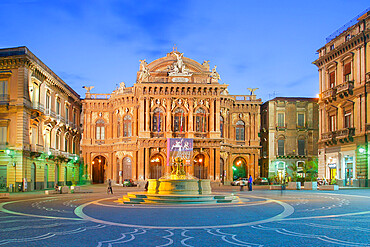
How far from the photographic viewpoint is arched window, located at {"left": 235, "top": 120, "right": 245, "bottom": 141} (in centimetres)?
6050

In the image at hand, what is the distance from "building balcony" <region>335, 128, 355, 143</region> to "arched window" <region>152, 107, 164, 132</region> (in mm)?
21706

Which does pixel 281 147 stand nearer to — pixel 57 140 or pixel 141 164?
pixel 141 164

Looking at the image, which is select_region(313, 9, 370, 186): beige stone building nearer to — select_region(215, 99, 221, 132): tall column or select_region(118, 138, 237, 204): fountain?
select_region(215, 99, 221, 132): tall column

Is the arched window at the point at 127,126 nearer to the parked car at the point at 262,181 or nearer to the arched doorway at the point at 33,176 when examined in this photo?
the arched doorway at the point at 33,176

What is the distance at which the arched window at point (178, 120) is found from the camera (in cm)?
5342

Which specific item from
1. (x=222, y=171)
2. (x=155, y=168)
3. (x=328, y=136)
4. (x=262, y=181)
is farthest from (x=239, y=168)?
(x=328, y=136)

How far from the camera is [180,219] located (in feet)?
52.1

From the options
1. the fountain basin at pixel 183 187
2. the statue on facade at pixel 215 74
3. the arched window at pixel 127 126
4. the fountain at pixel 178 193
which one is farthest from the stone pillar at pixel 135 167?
the fountain basin at pixel 183 187

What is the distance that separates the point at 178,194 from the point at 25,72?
2171cm

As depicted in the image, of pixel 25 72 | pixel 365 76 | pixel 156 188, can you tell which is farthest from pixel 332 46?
pixel 25 72

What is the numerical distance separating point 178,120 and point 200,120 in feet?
9.42

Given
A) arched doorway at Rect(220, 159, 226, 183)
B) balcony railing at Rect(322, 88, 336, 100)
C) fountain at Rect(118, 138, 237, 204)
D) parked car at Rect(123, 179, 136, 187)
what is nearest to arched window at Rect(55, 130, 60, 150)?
parked car at Rect(123, 179, 136, 187)

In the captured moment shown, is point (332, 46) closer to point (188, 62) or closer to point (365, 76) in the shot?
point (365, 76)

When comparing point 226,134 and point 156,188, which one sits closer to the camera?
point 156,188
